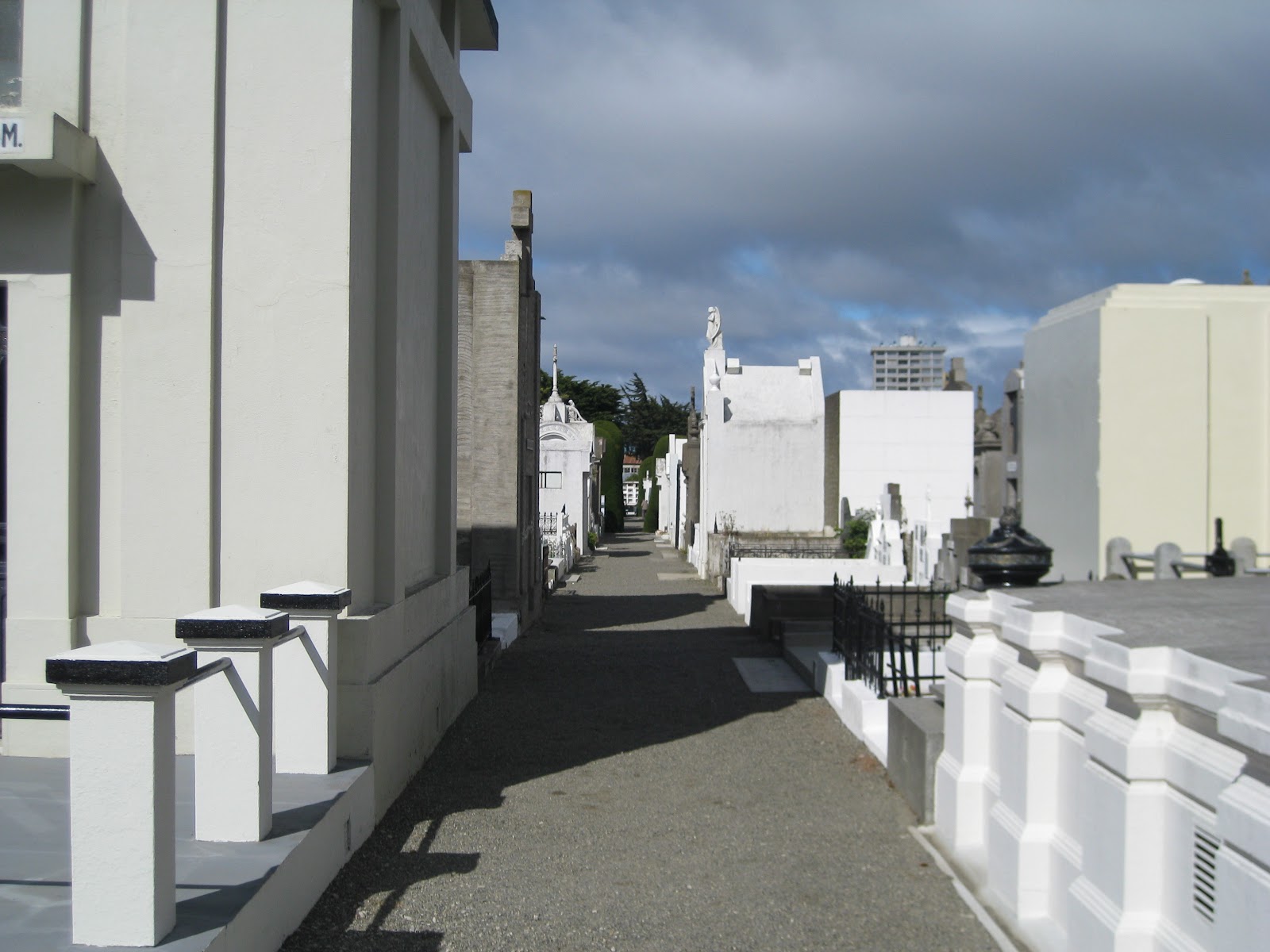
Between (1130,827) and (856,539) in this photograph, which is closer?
(1130,827)

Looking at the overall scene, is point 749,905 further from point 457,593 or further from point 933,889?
point 457,593

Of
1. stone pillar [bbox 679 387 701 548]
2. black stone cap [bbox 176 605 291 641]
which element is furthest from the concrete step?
stone pillar [bbox 679 387 701 548]

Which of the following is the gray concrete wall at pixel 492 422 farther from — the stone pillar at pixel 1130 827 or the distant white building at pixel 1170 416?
the stone pillar at pixel 1130 827

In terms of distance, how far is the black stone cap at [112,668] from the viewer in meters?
3.00

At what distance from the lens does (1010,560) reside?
546 cm

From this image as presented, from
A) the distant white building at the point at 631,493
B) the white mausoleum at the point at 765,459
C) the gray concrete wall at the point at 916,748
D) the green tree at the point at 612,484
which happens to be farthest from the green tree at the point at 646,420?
the gray concrete wall at the point at 916,748

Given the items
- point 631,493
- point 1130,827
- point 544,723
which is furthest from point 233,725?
point 631,493

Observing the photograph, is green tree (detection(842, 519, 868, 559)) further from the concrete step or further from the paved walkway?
the paved walkway

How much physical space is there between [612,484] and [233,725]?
45.2 metres

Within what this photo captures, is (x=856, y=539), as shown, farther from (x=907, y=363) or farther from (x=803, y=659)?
(x=907, y=363)

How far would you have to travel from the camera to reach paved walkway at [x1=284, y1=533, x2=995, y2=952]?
14.7 ft

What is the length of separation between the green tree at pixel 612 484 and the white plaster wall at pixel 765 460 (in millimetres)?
20320

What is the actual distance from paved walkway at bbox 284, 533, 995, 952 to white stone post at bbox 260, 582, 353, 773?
55cm

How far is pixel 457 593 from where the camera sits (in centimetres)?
868
